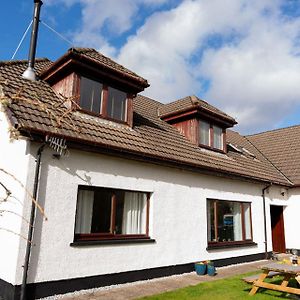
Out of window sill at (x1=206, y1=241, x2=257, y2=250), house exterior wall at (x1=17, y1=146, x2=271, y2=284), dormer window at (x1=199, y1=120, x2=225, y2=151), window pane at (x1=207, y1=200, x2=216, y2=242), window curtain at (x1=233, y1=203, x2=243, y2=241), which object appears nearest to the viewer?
house exterior wall at (x1=17, y1=146, x2=271, y2=284)

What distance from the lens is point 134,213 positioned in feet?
30.5

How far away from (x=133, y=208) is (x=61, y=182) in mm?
2657

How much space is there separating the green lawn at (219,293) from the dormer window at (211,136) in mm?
6248

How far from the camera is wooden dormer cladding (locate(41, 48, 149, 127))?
931cm

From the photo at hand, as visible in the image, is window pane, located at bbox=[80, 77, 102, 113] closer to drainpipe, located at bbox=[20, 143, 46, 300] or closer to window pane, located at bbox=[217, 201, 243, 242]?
drainpipe, located at bbox=[20, 143, 46, 300]

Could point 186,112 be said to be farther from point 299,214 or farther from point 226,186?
point 299,214

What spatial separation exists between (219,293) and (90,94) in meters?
6.72

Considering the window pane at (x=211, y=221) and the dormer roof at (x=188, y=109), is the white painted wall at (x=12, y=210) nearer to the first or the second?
the window pane at (x=211, y=221)

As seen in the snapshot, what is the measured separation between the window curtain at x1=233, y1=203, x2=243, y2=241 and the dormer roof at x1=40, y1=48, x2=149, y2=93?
21.6 feet

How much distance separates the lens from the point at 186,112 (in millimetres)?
13492

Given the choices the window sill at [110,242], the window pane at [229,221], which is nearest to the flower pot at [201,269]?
the window sill at [110,242]

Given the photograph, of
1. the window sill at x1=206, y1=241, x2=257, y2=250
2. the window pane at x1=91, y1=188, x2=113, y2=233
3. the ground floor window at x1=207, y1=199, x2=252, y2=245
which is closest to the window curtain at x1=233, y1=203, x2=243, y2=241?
the ground floor window at x1=207, y1=199, x2=252, y2=245

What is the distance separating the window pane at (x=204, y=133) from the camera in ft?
44.5

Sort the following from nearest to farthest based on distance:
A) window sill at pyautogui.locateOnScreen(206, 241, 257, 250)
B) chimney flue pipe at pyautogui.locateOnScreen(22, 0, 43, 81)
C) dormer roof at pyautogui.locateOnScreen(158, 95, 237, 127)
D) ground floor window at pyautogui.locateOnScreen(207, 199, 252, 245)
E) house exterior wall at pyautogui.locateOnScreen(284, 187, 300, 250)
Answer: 1. chimney flue pipe at pyautogui.locateOnScreen(22, 0, 43, 81)
2. window sill at pyautogui.locateOnScreen(206, 241, 257, 250)
3. ground floor window at pyautogui.locateOnScreen(207, 199, 252, 245)
4. dormer roof at pyautogui.locateOnScreen(158, 95, 237, 127)
5. house exterior wall at pyautogui.locateOnScreen(284, 187, 300, 250)
